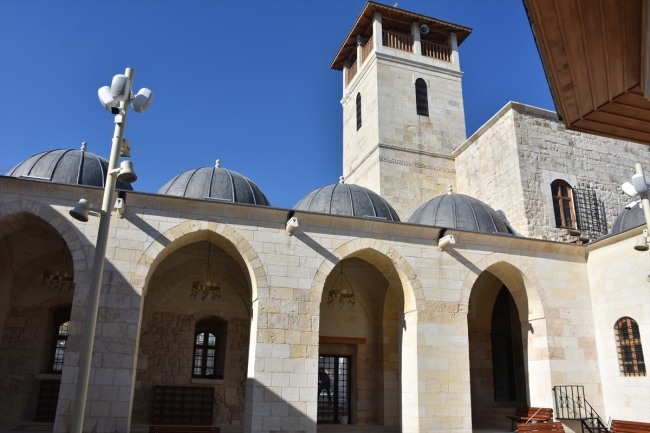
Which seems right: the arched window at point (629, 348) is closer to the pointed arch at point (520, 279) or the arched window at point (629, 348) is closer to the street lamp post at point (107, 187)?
the pointed arch at point (520, 279)

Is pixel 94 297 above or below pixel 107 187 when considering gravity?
below

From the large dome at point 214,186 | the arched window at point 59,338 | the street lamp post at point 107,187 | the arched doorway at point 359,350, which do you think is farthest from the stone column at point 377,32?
the street lamp post at point 107,187

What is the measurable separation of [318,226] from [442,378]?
3.96 m

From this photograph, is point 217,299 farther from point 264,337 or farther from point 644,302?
point 644,302

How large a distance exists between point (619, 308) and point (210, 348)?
9.60m

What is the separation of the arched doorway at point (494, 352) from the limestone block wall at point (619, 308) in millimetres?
2099

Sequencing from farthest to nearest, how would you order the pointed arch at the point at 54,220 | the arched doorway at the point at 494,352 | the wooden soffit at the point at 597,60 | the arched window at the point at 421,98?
the arched window at the point at 421,98
the arched doorway at the point at 494,352
the pointed arch at the point at 54,220
the wooden soffit at the point at 597,60

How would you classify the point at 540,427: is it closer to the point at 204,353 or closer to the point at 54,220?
the point at 204,353

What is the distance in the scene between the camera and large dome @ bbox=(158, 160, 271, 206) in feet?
41.4

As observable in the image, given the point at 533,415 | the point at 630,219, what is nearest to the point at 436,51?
the point at 630,219

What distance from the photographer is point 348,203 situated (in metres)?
13.3

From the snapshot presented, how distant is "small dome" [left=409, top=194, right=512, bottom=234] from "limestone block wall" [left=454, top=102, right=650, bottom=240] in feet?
6.59

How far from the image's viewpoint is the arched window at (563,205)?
15.6m

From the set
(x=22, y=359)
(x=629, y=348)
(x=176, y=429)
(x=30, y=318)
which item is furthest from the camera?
(x=30, y=318)
